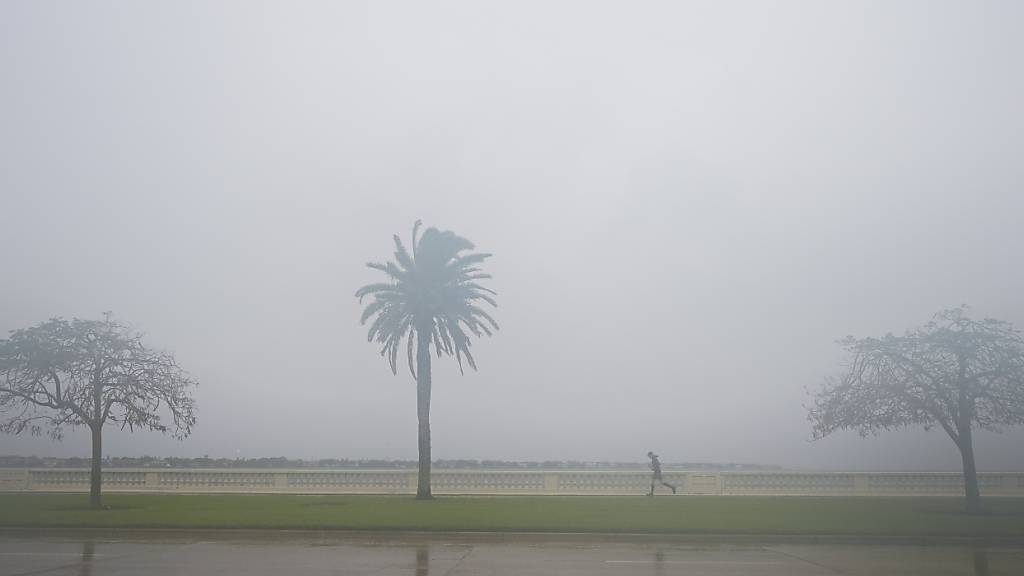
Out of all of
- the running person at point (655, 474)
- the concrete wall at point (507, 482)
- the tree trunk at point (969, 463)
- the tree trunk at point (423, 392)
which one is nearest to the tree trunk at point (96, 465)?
the concrete wall at point (507, 482)

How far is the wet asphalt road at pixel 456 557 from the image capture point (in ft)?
42.7

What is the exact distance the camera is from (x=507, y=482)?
30766 millimetres

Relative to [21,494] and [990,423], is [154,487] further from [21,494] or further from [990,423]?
[990,423]

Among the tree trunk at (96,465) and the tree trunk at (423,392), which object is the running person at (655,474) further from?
the tree trunk at (96,465)

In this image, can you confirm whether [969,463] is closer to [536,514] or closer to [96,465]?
[536,514]

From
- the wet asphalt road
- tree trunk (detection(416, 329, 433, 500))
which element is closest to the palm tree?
tree trunk (detection(416, 329, 433, 500))

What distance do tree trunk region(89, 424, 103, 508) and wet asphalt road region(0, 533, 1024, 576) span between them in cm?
650

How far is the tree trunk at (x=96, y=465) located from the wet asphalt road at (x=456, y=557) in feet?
21.3

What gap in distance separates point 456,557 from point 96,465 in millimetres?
16579

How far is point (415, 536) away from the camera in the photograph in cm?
1777

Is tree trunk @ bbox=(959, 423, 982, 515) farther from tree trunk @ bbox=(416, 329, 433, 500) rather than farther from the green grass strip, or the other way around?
tree trunk @ bbox=(416, 329, 433, 500)

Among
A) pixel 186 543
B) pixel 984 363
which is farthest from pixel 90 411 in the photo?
pixel 984 363

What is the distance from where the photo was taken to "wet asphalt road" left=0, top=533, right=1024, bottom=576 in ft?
42.7

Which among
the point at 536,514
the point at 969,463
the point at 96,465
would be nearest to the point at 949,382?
the point at 969,463
